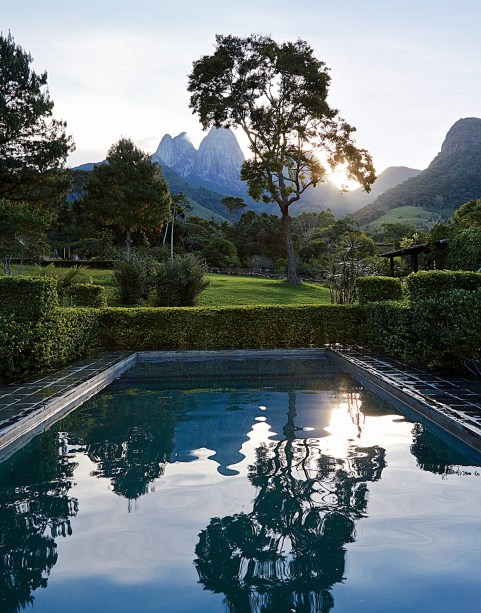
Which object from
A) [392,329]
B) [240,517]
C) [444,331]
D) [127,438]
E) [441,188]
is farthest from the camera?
[441,188]

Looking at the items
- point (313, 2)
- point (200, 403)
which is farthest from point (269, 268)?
point (200, 403)

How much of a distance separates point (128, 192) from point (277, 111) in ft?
62.8

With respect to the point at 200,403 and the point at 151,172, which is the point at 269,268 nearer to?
the point at 151,172

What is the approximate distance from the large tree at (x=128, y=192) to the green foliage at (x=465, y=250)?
2704cm

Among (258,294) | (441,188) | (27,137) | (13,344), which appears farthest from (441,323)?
(441,188)

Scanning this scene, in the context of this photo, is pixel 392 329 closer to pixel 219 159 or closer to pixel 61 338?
pixel 61 338

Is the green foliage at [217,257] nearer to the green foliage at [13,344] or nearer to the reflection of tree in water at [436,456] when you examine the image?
the green foliage at [13,344]

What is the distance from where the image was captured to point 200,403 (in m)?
7.94

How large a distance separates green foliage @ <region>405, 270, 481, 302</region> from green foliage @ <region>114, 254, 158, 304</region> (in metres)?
12.7

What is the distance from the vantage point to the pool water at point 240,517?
2.84 metres

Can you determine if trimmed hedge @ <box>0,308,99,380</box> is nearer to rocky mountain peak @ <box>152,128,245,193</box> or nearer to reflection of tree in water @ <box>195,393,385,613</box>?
reflection of tree in water @ <box>195,393,385,613</box>

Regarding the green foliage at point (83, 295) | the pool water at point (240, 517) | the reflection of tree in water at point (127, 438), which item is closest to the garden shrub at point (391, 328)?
the pool water at point (240, 517)

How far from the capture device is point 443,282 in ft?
30.9

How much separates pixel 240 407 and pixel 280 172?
81.7 feet
